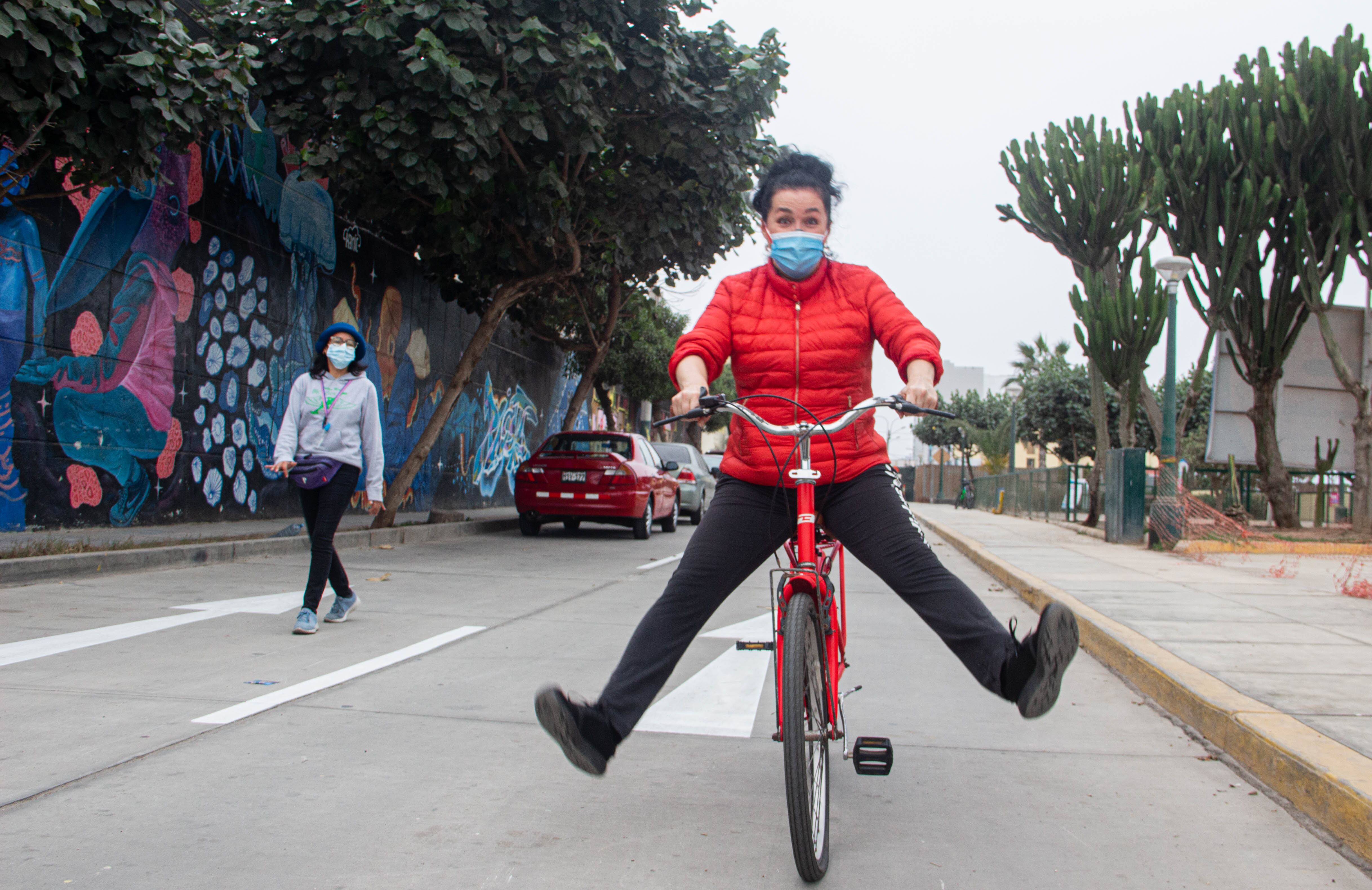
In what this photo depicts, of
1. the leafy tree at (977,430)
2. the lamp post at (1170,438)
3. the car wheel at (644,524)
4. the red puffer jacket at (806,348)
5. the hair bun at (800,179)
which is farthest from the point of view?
the leafy tree at (977,430)

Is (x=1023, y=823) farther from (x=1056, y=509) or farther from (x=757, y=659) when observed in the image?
(x=1056, y=509)

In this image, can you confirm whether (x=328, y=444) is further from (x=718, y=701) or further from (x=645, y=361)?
(x=645, y=361)

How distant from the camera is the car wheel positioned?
14727mm

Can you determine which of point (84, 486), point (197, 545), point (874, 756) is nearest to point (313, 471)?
point (197, 545)

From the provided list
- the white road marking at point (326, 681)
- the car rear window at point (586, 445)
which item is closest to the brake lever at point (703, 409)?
the white road marking at point (326, 681)

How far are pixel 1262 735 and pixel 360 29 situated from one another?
31.7 feet

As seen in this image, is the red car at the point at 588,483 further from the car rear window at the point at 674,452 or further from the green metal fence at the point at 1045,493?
the green metal fence at the point at 1045,493

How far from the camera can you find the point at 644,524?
14883 millimetres

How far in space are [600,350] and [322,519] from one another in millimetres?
13431

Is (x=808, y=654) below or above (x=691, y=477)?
below

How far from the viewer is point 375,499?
20.7 feet

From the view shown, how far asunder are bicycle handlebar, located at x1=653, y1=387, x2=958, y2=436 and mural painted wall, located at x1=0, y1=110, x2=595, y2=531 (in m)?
6.72

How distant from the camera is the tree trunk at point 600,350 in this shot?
1833 cm

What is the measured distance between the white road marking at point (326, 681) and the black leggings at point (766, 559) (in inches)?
83.8
